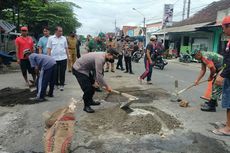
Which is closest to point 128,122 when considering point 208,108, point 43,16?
point 208,108

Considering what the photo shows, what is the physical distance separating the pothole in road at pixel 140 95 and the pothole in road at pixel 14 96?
1.78m

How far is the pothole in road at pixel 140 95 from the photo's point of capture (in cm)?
797

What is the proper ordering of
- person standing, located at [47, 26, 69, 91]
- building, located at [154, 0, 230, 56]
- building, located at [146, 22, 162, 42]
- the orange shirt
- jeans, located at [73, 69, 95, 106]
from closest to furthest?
jeans, located at [73, 69, 95, 106] → person standing, located at [47, 26, 69, 91] → the orange shirt → building, located at [154, 0, 230, 56] → building, located at [146, 22, 162, 42]

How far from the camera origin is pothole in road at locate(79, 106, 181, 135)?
5406 mm

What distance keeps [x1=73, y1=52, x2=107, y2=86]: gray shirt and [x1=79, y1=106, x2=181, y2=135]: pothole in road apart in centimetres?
70

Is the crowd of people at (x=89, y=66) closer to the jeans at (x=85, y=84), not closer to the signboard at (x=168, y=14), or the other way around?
the jeans at (x=85, y=84)

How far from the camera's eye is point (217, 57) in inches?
270

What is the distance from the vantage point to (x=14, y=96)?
26.8ft

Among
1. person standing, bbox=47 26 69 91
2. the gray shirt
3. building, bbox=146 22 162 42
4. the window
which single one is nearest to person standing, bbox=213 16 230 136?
the gray shirt

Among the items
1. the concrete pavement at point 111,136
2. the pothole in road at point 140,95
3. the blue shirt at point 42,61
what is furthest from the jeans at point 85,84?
the blue shirt at point 42,61

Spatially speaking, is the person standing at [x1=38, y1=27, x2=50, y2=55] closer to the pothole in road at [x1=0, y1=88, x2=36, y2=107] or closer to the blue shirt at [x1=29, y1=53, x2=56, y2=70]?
the pothole in road at [x1=0, y1=88, x2=36, y2=107]

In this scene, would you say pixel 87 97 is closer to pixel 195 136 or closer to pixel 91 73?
pixel 91 73

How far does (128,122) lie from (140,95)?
2969 millimetres

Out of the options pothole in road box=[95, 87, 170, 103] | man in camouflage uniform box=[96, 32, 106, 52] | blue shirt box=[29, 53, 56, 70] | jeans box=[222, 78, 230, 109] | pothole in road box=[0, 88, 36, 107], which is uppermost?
man in camouflage uniform box=[96, 32, 106, 52]
